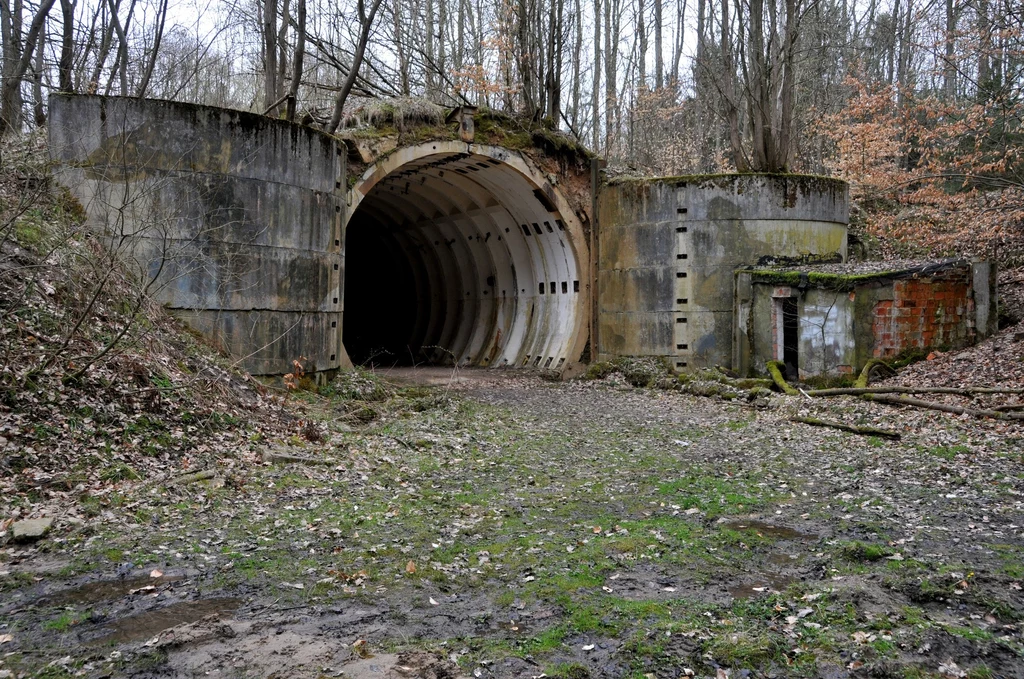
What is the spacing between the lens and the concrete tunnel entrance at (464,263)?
1692 centimetres

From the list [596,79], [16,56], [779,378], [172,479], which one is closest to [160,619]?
[172,479]

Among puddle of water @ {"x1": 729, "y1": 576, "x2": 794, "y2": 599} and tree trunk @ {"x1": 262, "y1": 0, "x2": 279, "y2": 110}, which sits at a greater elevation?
tree trunk @ {"x1": 262, "y1": 0, "x2": 279, "y2": 110}

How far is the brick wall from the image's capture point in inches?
556

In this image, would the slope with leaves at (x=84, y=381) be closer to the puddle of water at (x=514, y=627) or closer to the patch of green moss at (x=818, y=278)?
the puddle of water at (x=514, y=627)

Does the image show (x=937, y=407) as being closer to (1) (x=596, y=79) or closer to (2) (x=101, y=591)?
(2) (x=101, y=591)

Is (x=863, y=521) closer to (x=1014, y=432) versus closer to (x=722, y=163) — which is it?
(x=1014, y=432)

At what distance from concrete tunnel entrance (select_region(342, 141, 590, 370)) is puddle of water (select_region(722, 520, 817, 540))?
9.74 meters

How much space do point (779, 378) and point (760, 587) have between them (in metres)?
Result: 9.58

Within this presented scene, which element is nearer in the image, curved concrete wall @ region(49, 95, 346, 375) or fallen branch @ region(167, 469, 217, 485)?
fallen branch @ region(167, 469, 217, 485)

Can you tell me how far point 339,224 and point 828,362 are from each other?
8.46 meters

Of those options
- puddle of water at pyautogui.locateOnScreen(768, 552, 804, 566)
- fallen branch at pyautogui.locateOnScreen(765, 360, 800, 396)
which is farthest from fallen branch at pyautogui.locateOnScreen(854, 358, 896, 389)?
puddle of water at pyautogui.locateOnScreen(768, 552, 804, 566)

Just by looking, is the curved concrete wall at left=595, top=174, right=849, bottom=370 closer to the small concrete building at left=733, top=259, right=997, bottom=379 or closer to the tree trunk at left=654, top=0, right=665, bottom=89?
the small concrete building at left=733, top=259, right=997, bottom=379

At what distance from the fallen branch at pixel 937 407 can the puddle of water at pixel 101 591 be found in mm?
9248

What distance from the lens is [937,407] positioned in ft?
35.7
